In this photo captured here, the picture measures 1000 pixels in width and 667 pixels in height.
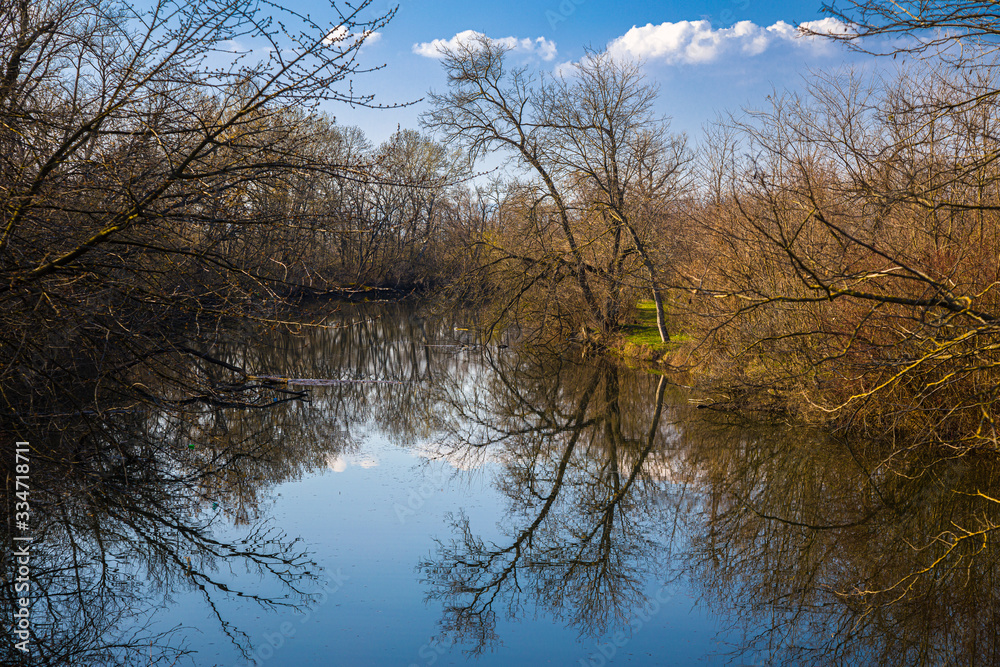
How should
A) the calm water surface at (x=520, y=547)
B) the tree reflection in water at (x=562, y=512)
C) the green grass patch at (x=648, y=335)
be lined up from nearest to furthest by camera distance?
the calm water surface at (x=520, y=547) < the tree reflection in water at (x=562, y=512) < the green grass patch at (x=648, y=335)

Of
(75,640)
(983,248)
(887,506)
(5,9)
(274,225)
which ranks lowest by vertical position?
(887,506)

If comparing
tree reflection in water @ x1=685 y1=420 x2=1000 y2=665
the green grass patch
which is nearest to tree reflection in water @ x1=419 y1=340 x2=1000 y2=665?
tree reflection in water @ x1=685 y1=420 x2=1000 y2=665

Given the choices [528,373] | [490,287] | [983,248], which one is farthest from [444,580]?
[490,287]

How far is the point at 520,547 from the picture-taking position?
267 inches

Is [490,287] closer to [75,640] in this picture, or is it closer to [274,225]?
[274,225]

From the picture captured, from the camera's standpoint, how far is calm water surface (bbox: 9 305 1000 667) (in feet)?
16.2

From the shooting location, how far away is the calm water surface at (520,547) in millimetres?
4941

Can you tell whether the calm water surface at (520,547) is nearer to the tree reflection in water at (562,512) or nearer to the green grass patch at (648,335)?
the tree reflection in water at (562,512)

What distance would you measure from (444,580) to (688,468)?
440 cm

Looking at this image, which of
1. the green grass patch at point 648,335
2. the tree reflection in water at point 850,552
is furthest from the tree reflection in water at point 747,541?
the green grass patch at point 648,335

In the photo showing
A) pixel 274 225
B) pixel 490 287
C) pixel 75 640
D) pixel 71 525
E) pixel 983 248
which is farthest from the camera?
pixel 490 287

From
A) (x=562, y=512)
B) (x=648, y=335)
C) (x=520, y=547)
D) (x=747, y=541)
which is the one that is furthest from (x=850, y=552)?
(x=648, y=335)

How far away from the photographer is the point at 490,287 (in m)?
19.3

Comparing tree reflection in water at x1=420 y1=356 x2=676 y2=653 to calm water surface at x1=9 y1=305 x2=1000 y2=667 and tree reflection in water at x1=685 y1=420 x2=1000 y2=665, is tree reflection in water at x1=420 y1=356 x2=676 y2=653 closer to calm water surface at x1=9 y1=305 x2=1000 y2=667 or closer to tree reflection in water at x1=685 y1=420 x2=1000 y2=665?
calm water surface at x1=9 y1=305 x2=1000 y2=667
